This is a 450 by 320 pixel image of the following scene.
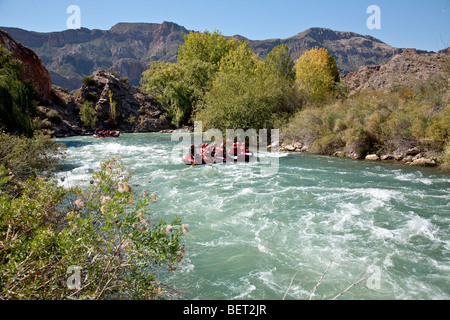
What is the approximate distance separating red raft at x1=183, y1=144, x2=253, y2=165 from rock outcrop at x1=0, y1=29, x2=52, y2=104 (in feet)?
82.1

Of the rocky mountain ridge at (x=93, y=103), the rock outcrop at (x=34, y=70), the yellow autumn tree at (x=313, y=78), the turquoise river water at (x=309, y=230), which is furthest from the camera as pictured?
the rocky mountain ridge at (x=93, y=103)

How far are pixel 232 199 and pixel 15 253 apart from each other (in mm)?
6607

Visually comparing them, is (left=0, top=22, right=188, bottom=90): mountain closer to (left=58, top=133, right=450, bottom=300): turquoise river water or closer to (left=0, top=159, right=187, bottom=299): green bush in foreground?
(left=58, top=133, right=450, bottom=300): turquoise river water

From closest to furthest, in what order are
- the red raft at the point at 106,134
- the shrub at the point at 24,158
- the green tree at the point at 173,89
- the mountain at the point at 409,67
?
the shrub at the point at 24,158 < the mountain at the point at 409,67 < the red raft at the point at 106,134 < the green tree at the point at 173,89

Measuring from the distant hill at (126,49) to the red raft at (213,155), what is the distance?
10768 cm

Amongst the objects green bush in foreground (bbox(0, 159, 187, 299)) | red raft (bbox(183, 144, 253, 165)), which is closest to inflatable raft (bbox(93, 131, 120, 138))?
red raft (bbox(183, 144, 253, 165))

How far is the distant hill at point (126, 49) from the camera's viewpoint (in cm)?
13108

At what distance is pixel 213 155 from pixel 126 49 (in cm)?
18841

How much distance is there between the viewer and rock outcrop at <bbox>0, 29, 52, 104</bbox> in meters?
28.2

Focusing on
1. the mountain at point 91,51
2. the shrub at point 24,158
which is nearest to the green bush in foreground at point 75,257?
the shrub at point 24,158

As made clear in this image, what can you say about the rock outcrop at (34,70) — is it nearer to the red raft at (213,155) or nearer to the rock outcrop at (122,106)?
the rock outcrop at (122,106)

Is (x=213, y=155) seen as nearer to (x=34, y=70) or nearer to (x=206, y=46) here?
(x=206, y=46)

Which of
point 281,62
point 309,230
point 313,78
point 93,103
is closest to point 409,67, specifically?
point 313,78
